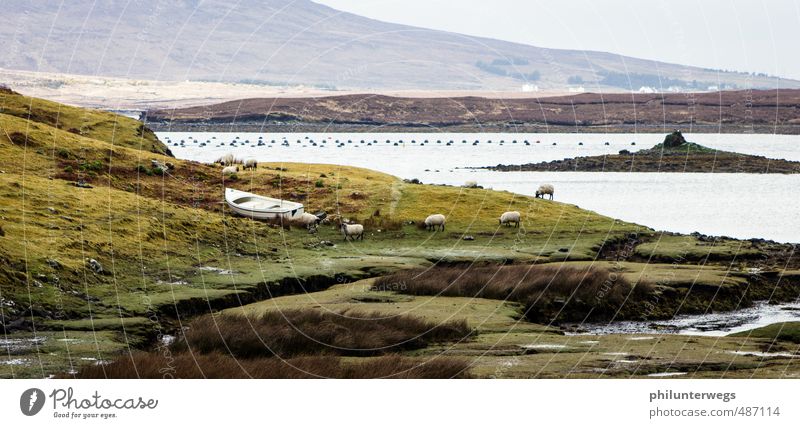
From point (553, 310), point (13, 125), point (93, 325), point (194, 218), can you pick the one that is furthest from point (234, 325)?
point (13, 125)

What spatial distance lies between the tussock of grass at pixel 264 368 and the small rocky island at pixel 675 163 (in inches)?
3868

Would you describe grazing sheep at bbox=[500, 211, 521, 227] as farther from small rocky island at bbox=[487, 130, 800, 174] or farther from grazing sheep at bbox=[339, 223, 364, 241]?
small rocky island at bbox=[487, 130, 800, 174]

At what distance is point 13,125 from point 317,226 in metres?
14.3

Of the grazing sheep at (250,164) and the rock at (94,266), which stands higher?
the rock at (94,266)

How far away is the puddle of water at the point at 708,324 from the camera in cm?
3312

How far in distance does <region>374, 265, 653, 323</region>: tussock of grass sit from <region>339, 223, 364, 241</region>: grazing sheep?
10332 millimetres

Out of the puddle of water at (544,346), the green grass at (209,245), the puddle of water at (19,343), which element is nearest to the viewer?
the puddle of water at (19,343)

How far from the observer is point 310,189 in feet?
197

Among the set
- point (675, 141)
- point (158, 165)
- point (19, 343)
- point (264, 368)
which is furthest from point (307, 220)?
point (675, 141)

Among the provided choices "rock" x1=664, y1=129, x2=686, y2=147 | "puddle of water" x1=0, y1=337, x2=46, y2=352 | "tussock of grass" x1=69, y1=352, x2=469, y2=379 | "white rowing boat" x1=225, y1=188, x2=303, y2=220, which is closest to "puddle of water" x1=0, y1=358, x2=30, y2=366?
"puddle of water" x1=0, y1=337, x2=46, y2=352

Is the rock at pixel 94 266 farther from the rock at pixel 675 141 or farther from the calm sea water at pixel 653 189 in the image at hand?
the rock at pixel 675 141

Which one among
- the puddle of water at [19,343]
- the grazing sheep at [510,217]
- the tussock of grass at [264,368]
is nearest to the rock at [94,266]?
the puddle of water at [19,343]

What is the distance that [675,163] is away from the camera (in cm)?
12838

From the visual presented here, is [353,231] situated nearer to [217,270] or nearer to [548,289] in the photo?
[217,270]
